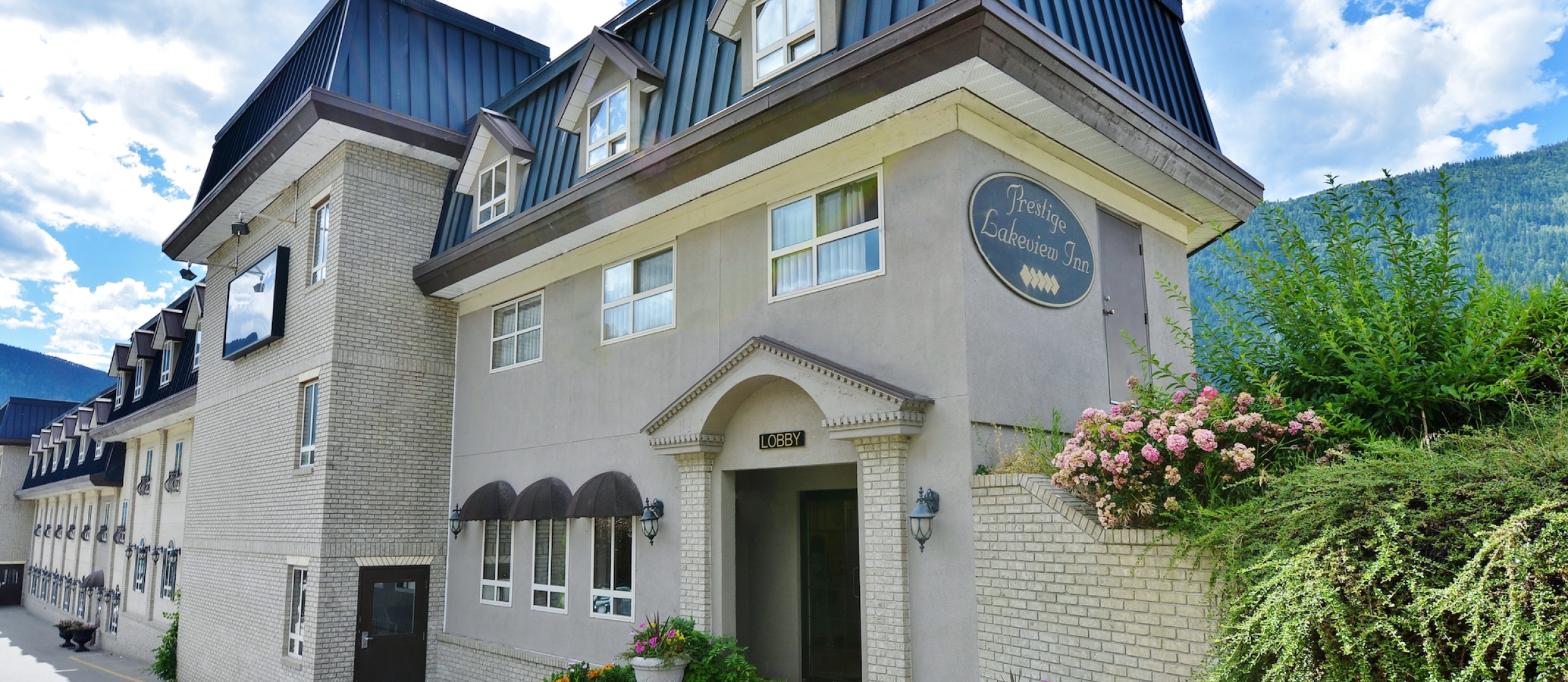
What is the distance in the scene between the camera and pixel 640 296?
1258cm

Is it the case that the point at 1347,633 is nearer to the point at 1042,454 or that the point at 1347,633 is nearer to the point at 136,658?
the point at 1042,454

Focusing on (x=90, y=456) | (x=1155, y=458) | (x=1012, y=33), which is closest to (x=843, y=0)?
(x=1012, y=33)

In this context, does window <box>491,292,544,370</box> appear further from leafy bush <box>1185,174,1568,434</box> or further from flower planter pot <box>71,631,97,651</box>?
flower planter pot <box>71,631,97,651</box>

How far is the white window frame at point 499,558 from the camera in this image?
46.0 ft

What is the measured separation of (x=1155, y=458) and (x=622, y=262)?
26.2 feet

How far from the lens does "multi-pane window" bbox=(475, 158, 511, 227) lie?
48.7 feet

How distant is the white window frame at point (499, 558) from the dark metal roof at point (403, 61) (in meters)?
6.70

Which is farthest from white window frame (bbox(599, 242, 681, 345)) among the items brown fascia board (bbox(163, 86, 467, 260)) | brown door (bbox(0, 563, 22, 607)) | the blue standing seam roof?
brown door (bbox(0, 563, 22, 607))

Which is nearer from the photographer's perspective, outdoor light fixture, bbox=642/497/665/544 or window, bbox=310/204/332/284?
outdoor light fixture, bbox=642/497/665/544

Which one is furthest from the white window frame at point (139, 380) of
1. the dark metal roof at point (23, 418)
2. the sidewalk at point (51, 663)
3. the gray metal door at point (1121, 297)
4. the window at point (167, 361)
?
the gray metal door at point (1121, 297)

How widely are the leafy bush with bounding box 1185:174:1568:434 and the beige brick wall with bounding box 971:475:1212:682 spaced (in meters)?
1.68

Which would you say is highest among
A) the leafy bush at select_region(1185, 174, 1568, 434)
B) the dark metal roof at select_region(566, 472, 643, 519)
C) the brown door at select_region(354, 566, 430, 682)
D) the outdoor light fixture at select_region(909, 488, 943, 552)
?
the leafy bush at select_region(1185, 174, 1568, 434)

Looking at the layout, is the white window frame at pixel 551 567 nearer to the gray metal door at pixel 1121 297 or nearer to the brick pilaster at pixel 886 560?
the brick pilaster at pixel 886 560

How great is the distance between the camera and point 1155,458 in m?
6.89
